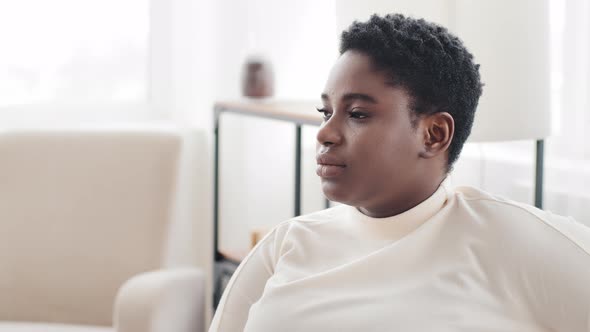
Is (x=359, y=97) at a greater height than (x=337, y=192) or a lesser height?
greater

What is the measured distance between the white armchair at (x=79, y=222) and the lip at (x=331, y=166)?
134cm

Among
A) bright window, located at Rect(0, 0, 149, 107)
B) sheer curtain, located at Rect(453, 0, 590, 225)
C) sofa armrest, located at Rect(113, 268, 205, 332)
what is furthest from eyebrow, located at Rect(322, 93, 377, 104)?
bright window, located at Rect(0, 0, 149, 107)

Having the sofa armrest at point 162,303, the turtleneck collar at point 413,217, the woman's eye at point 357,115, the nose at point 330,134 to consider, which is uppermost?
the woman's eye at point 357,115

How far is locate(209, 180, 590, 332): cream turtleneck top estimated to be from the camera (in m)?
0.86

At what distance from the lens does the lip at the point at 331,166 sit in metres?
0.93

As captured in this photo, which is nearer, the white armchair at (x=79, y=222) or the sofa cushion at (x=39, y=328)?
the sofa cushion at (x=39, y=328)

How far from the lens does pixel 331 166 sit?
0.93 metres

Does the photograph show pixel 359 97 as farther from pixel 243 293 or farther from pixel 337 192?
pixel 243 293

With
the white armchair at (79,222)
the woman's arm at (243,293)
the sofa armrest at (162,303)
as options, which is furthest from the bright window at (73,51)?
the woman's arm at (243,293)

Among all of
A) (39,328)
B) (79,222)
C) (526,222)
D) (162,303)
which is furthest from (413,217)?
(79,222)

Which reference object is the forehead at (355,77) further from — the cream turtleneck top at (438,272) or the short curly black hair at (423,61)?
the cream turtleneck top at (438,272)

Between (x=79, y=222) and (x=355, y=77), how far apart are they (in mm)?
1482

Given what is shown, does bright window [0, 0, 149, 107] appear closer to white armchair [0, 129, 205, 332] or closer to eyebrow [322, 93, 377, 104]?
white armchair [0, 129, 205, 332]

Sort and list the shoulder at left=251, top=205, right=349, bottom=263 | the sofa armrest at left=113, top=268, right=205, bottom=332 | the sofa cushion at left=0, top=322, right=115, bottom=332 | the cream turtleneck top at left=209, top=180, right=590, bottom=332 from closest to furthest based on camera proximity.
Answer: the cream turtleneck top at left=209, top=180, right=590, bottom=332, the shoulder at left=251, top=205, right=349, bottom=263, the sofa armrest at left=113, top=268, right=205, bottom=332, the sofa cushion at left=0, top=322, right=115, bottom=332
